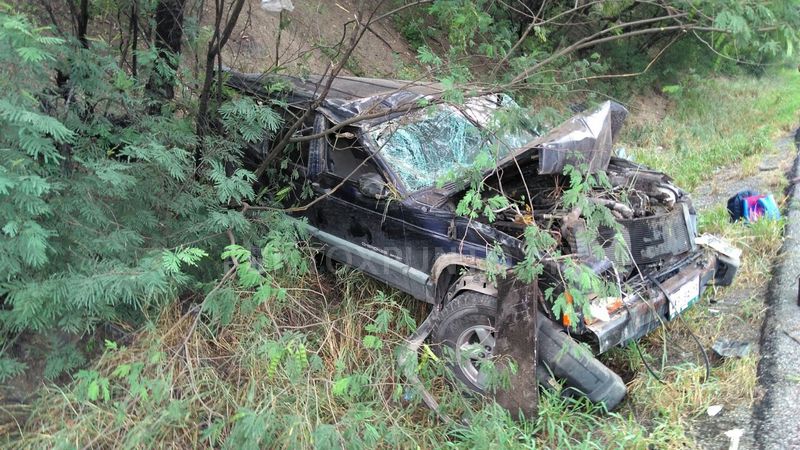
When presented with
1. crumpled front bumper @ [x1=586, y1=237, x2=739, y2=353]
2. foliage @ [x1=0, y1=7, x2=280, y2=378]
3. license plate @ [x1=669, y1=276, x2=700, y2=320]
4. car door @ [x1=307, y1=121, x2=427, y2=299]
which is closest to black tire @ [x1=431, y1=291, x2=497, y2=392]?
car door @ [x1=307, y1=121, x2=427, y2=299]

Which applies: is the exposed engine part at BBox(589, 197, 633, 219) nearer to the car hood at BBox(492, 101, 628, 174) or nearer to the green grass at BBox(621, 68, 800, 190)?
the car hood at BBox(492, 101, 628, 174)

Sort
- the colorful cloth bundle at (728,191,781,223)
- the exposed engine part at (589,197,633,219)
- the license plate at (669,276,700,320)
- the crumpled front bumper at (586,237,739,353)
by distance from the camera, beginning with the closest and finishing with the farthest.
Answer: the crumpled front bumper at (586,237,739,353) < the license plate at (669,276,700,320) < the exposed engine part at (589,197,633,219) < the colorful cloth bundle at (728,191,781,223)

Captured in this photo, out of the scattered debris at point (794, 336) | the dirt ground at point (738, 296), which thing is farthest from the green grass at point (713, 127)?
the scattered debris at point (794, 336)

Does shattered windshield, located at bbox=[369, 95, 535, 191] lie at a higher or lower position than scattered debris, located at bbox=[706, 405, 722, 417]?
higher

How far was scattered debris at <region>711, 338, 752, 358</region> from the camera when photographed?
4098 millimetres

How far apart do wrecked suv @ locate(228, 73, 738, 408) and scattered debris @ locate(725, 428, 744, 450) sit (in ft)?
2.02

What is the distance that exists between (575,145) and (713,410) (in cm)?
182

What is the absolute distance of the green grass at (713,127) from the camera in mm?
8508

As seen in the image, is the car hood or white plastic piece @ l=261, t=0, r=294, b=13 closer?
the car hood

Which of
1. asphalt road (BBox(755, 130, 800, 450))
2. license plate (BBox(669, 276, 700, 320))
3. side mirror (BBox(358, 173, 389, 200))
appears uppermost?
side mirror (BBox(358, 173, 389, 200))

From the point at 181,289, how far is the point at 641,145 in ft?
26.5

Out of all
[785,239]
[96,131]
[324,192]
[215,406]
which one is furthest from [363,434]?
[785,239]

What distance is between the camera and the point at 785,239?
18.8 feet

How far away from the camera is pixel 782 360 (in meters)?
3.97
